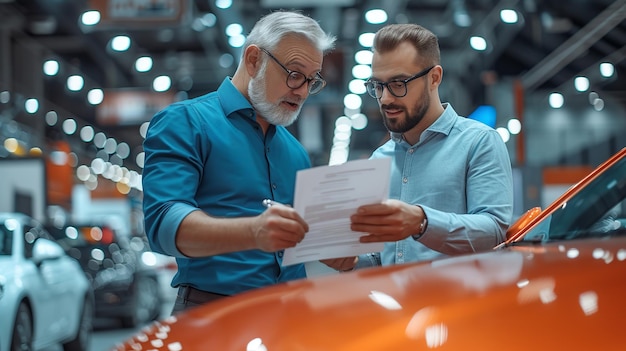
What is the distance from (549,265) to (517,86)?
2144cm

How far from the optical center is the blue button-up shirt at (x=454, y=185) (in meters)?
3.17

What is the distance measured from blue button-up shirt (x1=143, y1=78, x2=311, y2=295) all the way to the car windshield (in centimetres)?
83

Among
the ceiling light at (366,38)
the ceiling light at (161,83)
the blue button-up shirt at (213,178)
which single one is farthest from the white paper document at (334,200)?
the ceiling light at (161,83)

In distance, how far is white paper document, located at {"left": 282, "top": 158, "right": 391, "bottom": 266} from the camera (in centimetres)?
260

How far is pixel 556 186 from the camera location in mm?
22797

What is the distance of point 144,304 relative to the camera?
15.1m

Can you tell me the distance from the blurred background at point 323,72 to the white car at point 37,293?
3.50 m

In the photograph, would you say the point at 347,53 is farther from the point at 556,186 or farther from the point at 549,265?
the point at 549,265

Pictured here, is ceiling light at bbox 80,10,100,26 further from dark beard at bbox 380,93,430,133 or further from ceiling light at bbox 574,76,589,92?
dark beard at bbox 380,93,430,133

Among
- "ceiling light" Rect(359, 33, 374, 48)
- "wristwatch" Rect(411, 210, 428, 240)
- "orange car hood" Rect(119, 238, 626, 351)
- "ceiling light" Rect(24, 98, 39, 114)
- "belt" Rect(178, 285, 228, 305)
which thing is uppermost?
"ceiling light" Rect(359, 33, 374, 48)

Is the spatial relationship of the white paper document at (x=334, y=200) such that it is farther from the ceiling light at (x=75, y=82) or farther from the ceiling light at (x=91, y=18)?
the ceiling light at (x=75, y=82)

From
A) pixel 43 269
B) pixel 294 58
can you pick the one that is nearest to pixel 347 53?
pixel 43 269

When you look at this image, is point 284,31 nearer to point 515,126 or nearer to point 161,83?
point 515,126

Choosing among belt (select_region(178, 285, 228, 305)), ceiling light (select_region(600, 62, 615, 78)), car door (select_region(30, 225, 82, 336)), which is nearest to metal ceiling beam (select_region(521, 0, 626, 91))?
ceiling light (select_region(600, 62, 615, 78))
